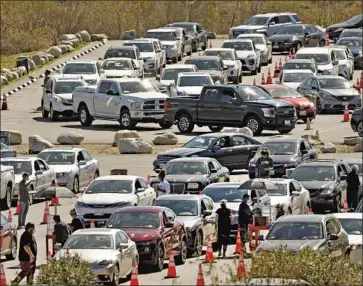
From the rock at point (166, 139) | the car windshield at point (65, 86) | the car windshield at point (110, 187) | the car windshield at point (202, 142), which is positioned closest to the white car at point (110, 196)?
the car windshield at point (110, 187)

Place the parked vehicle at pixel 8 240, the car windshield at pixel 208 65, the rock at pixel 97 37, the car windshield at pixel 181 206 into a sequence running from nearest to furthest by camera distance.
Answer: the parked vehicle at pixel 8 240, the car windshield at pixel 181 206, the car windshield at pixel 208 65, the rock at pixel 97 37

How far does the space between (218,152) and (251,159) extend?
5.00 feet

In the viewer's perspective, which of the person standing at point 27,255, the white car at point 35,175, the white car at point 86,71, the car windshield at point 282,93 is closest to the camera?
the person standing at point 27,255

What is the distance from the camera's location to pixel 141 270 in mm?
30359

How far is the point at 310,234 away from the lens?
97.1 ft

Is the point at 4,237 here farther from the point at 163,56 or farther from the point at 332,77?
the point at 163,56

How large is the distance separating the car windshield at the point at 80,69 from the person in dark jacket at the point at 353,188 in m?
26.2

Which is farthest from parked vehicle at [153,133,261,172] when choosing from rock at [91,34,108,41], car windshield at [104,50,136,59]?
rock at [91,34,108,41]

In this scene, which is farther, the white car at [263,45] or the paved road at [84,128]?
the white car at [263,45]

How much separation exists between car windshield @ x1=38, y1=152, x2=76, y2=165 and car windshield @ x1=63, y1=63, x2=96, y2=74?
20.1m

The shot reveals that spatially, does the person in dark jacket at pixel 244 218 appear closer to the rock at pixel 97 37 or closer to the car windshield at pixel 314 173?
the car windshield at pixel 314 173

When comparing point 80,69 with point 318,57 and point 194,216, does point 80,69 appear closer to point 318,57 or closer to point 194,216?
point 318,57

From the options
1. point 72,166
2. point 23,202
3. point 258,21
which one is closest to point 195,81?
point 72,166

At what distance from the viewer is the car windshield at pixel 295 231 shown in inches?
1161
